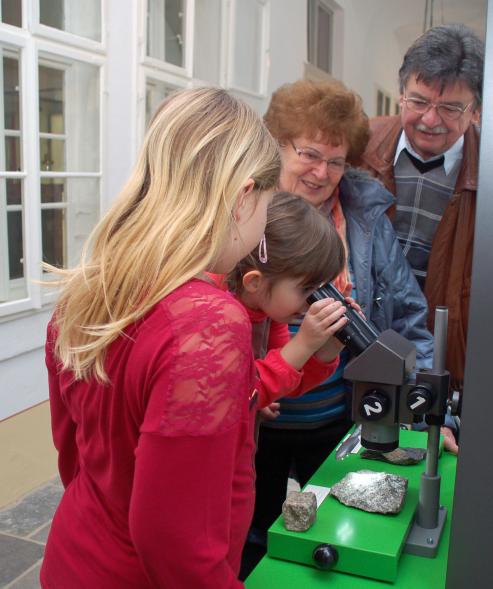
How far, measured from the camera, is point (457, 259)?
6.32 feet

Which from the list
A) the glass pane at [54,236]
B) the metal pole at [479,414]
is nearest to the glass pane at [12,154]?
the glass pane at [54,236]

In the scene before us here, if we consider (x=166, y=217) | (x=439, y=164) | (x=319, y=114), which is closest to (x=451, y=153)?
(x=439, y=164)

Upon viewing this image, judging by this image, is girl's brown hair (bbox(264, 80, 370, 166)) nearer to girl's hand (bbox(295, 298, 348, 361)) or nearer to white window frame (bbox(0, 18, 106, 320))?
girl's hand (bbox(295, 298, 348, 361))

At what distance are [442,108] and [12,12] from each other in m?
2.17

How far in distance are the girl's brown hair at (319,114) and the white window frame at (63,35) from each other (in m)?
1.84

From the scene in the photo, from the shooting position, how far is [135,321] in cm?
Answer: 82

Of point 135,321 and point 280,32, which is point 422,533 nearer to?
point 135,321

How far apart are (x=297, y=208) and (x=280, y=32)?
501 centimetres

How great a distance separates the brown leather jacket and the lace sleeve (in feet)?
4.00

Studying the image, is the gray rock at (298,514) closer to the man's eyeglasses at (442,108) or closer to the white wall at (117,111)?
the man's eyeglasses at (442,108)

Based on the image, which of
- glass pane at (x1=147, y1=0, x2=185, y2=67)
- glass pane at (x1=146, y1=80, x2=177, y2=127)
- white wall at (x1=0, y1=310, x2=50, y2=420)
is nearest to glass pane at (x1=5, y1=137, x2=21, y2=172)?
white wall at (x1=0, y1=310, x2=50, y2=420)

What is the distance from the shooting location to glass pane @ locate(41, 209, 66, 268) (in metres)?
3.57

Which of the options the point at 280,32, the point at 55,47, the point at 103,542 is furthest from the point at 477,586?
the point at 280,32

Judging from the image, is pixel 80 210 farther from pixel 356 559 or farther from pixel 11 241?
pixel 356 559
